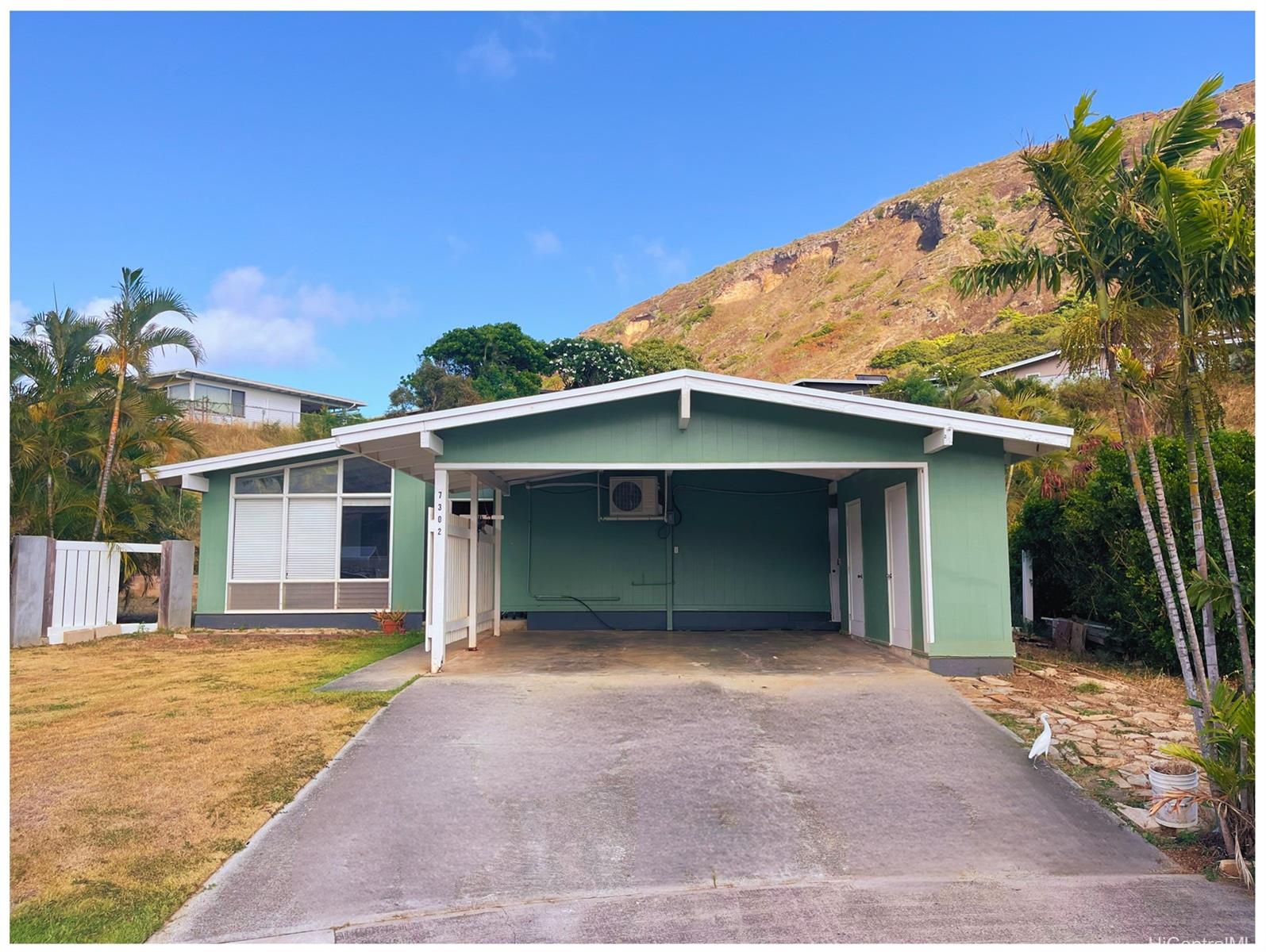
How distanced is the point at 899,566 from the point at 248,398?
35148mm

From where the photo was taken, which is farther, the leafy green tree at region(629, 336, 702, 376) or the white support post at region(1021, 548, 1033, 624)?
the leafy green tree at region(629, 336, 702, 376)

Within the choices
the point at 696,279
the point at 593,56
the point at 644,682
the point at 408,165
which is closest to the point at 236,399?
the point at 408,165

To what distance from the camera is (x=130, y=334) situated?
1329 cm

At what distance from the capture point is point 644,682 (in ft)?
26.6

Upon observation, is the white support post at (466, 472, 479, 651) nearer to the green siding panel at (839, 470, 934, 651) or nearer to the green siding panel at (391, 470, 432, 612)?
the green siding panel at (391, 470, 432, 612)

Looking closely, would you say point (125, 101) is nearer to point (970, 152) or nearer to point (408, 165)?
point (408, 165)

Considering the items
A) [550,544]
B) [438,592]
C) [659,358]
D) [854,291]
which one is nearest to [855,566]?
[550,544]

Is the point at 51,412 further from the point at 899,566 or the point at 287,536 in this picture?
the point at 899,566

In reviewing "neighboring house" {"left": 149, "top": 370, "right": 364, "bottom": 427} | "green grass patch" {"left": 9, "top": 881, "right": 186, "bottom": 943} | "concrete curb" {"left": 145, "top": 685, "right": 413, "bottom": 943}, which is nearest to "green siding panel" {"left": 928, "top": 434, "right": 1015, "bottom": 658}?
"concrete curb" {"left": 145, "top": 685, "right": 413, "bottom": 943}

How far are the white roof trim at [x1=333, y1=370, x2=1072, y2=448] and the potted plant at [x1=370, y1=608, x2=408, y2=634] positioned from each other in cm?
466

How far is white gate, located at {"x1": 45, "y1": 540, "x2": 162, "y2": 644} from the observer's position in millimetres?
11742

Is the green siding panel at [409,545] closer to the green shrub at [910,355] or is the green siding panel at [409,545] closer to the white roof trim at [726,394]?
the white roof trim at [726,394]

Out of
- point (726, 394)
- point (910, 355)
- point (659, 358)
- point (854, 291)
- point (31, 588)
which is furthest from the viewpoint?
point (854, 291)

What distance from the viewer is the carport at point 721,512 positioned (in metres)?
8.58
